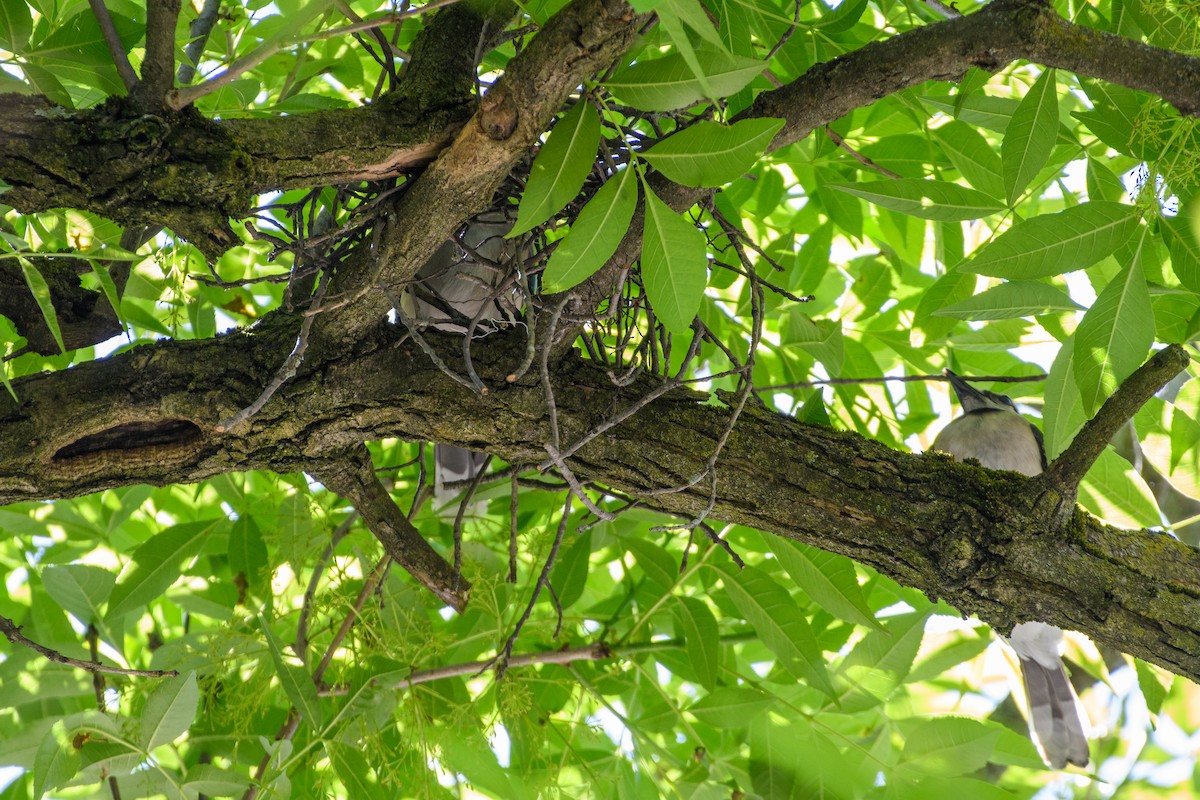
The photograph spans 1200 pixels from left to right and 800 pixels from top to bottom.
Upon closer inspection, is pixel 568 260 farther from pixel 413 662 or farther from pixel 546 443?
pixel 413 662

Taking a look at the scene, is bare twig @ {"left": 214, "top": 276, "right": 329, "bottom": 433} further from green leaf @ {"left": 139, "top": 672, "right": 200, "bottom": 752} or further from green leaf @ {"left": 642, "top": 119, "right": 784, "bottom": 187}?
green leaf @ {"left": 642, "top": 119, "right": 784, "bottom": 187}

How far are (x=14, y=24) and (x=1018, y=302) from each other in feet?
5.27

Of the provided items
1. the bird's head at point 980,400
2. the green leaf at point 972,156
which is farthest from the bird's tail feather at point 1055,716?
the green leaf at point 972,156

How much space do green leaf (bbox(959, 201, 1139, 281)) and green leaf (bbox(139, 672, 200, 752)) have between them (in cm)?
144

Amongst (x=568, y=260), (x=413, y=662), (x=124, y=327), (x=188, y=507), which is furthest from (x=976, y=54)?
(x=188, y=507)

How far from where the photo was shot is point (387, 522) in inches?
71.0

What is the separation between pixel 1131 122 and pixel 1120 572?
2.45 ft

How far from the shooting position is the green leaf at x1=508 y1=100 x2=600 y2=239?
1136 millimetres

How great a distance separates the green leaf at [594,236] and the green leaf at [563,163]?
0.14ft

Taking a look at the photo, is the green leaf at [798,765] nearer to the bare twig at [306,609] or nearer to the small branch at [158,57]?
the bare twig at [306,609]

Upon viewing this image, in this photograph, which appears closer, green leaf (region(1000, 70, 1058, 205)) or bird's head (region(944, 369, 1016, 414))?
green leaf (region(1000, 70, 1058, 205))

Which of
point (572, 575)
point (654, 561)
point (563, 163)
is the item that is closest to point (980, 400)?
point (654, 561)

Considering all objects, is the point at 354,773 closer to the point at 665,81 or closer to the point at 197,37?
the point at 197,37

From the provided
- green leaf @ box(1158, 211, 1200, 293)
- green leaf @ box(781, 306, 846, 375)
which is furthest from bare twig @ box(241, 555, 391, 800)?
green leaf @ box(1158, 211, 1200, 293)
